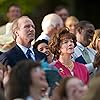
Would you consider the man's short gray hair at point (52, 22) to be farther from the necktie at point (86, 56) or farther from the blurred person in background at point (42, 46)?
the necktie at point (86, 56)

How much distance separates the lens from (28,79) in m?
9.30

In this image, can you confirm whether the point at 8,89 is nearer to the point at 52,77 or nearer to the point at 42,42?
the point at 52,77

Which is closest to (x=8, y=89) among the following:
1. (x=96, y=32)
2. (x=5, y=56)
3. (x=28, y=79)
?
(x=28, y=79)

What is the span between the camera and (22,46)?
13250mm

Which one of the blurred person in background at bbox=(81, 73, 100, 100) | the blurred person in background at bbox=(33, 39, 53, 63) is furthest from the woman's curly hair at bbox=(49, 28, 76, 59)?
the blurred person in background at bbox=(81, 73, 100, 100)

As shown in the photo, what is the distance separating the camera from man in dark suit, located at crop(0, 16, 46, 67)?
12.8 metres

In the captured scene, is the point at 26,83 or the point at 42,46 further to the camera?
the point at 42,46

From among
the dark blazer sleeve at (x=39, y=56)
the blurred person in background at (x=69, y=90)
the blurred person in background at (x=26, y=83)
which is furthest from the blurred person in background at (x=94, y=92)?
the dark blazer sleeve at (x=39, y=56)

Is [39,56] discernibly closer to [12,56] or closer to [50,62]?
[50,62]

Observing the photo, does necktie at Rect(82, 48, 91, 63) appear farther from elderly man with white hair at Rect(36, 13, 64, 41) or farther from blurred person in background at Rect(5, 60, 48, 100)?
blurred person in background at Rect(5, 60, 48, 100)

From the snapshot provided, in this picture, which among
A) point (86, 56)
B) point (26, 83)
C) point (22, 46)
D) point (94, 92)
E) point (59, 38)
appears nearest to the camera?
point (94, 92)

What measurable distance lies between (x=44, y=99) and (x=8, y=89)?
56 cm

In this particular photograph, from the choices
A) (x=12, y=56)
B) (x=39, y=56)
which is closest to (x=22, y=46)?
(x=39, y=56)

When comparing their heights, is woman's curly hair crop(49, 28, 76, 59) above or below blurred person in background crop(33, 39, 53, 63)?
above
